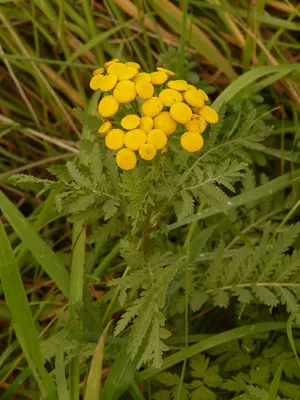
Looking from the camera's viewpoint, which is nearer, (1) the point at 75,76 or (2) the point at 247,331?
(2) the point at 247,331

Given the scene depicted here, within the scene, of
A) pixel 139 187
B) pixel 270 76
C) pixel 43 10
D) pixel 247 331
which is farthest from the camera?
pixel 43 10

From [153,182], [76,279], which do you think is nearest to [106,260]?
[76,279]

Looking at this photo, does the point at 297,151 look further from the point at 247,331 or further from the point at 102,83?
the point at 102,83

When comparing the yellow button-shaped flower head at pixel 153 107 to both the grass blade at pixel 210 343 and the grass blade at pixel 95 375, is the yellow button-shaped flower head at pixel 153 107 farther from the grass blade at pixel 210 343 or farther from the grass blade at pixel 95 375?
the grass blade at pixel 210 343

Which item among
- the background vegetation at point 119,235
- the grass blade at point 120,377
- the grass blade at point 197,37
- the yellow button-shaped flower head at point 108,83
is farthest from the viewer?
the grass blade at point 197,37

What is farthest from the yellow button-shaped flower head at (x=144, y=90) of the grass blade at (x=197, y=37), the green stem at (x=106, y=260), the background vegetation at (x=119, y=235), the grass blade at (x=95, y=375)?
the grass blade at (x=197, y=37)

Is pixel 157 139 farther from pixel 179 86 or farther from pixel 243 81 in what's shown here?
pixel 243 81

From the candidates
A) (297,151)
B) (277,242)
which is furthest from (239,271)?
(297,151)

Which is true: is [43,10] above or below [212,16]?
above
